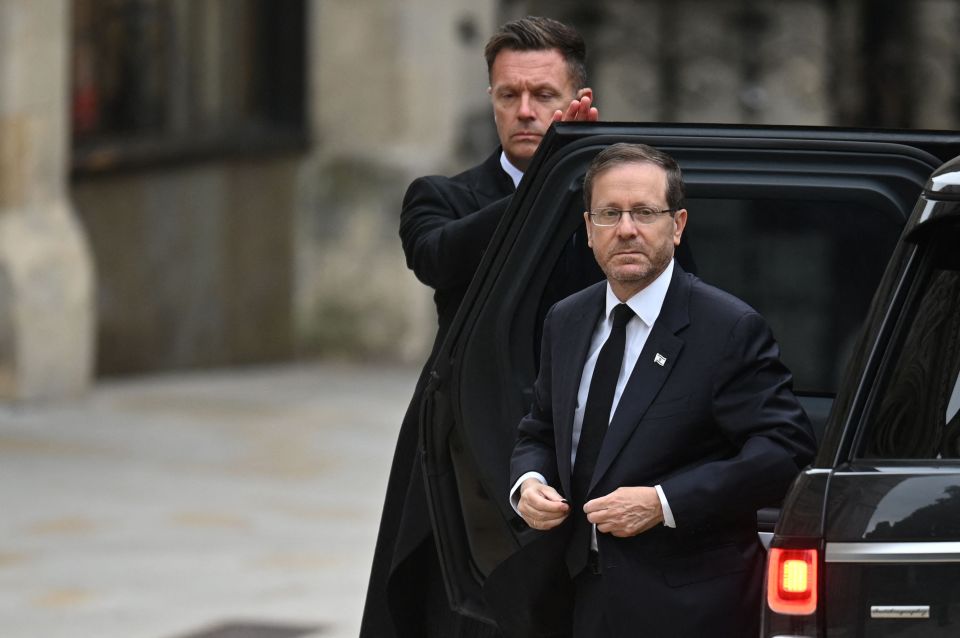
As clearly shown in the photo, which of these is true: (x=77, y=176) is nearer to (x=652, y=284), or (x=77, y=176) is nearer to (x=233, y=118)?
(x=233, y=118)

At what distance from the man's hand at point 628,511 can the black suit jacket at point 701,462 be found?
0.03m

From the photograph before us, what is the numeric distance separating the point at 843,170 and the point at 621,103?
14.5 m

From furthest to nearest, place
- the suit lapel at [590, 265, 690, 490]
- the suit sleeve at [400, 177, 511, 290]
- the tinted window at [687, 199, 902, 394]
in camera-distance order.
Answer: the tinted window at [687, 199, 902, 394], the suit sleeve at [400, 177, 511, 290], the suit lapel at [590, 265, 690, 490]

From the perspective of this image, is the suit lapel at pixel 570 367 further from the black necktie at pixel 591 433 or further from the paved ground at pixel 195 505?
the paved ground at pixel 195 505

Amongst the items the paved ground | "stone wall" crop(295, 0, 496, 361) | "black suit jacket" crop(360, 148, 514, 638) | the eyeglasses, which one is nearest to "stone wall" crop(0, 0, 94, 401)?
the paved ground

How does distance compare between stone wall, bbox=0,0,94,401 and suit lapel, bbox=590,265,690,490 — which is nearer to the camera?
suit lapel, bbox=590,265,690,490

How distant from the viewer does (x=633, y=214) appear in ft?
11.8

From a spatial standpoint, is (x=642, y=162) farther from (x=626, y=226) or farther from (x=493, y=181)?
(x=493, y=181)

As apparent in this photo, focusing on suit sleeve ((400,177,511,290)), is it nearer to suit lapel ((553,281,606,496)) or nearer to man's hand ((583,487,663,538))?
suit lapel ((553,281,606,496))

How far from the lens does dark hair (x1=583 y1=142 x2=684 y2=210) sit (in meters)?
3.61

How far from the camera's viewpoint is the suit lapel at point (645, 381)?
11.7ft

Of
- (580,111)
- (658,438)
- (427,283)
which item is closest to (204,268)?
(427,283)

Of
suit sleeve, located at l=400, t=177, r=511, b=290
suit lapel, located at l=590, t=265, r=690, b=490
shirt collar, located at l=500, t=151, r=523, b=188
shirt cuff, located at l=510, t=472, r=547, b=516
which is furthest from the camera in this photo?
shirt collar, located at l=500, t=151, r=523, b=188

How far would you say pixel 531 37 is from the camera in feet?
14.7
